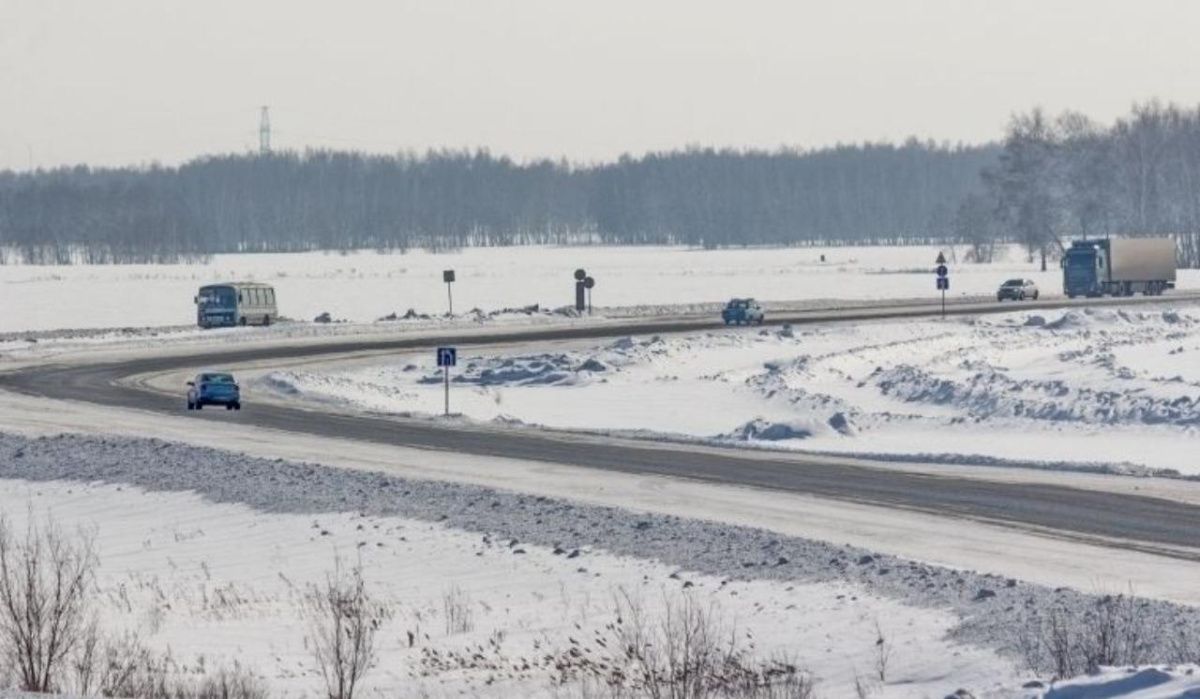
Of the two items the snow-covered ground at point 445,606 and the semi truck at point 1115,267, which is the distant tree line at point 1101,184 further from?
the snow-covered ground at point 445,606

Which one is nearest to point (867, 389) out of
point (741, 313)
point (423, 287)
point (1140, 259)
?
point (741, 313)

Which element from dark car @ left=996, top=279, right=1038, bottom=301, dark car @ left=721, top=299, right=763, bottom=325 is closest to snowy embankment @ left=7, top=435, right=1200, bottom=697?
dark car @ left=721, top=299, right=763, bottom=325

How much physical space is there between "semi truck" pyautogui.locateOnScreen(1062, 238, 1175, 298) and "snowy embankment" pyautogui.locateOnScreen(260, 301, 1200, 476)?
81.9 ft

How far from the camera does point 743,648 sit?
782 inches

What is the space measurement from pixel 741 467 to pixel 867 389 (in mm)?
24080

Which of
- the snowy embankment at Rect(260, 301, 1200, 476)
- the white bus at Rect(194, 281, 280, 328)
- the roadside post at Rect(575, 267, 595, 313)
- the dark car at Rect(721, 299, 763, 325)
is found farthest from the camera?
the roadside post at Rect(575, 267, 595, 313)

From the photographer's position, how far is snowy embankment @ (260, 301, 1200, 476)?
43.9 m

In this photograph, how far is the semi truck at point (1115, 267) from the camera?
4328 inches

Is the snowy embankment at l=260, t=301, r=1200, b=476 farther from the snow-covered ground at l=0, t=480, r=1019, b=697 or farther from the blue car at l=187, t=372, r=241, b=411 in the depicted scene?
the snow-covered ground at l=0, t=480, r=1019, b=697

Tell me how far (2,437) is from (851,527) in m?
23.2

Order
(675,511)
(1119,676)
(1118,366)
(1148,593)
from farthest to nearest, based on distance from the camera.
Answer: (1118,366)
(675,511)
(1148,593)
(1119,676)

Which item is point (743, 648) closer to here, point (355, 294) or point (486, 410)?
point (486, 410)

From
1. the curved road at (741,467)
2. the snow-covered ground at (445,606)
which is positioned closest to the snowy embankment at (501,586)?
the snow-covered ground at (445,606)

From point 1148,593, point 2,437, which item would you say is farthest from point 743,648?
point 2,437
